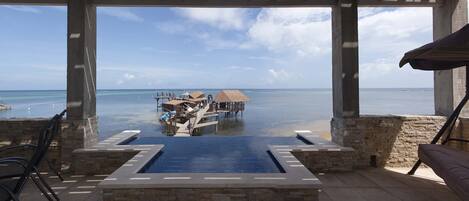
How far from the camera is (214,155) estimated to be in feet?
17.6

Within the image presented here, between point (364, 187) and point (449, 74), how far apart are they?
312 cm

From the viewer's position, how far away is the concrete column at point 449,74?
19.3ft

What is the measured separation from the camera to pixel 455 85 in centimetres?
590

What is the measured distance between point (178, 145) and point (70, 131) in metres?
1.96

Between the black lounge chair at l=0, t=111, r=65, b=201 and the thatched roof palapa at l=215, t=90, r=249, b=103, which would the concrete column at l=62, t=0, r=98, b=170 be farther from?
the thatched roof palapa at l=215, t=90, r=249, b=103

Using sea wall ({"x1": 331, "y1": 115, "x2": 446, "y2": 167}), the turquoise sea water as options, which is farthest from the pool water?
the turquoise sea water

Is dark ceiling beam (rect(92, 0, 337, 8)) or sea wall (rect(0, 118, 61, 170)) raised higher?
dark ceiling beam (rect(92, 0, 337, 8))

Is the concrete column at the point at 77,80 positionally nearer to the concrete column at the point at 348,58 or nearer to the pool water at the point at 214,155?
the pool water at the point at 214,155

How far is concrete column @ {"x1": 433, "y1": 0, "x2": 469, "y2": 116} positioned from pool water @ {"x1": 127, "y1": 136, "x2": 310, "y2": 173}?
108 inches

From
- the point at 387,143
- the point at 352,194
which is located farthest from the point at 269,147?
the point at 387,143

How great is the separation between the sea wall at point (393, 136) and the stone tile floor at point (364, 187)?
0.40 m

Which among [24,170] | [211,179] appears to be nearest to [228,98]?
[211,179]

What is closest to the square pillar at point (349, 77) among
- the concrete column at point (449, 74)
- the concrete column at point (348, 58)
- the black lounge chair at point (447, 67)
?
the concrete column at point (348, 58)

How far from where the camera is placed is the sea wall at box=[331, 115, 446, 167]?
584 centimetres
